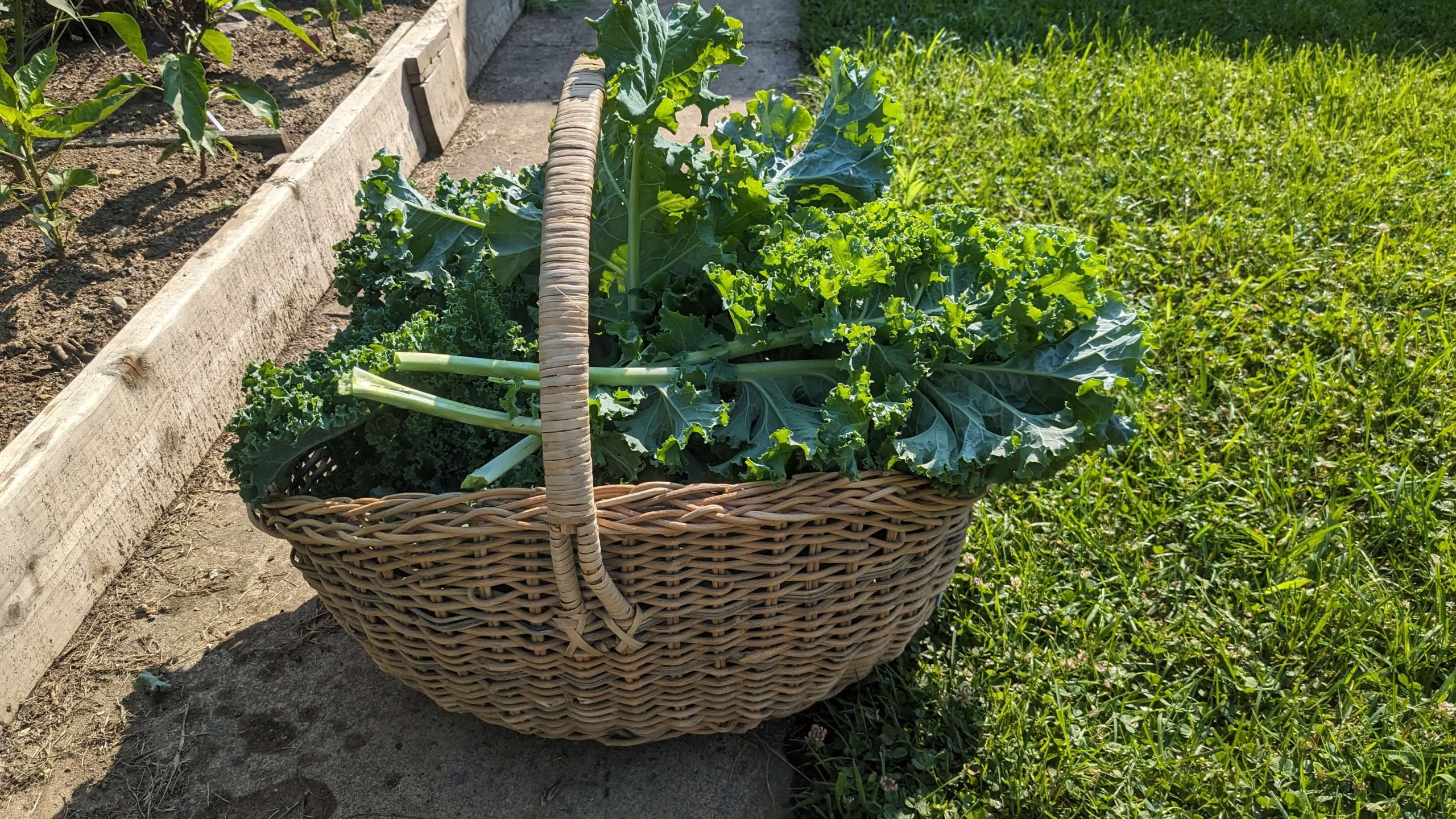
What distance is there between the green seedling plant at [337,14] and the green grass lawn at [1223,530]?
2.76 metres

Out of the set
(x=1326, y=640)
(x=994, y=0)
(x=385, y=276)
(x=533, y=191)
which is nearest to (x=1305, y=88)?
(x=994, y=0)

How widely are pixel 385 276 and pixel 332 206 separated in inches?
65.6

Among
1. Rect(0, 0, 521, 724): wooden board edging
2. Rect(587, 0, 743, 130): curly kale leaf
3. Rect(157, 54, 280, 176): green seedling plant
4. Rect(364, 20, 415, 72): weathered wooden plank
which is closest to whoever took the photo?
Rect(587, 0, 743, 130): curly kale leaf

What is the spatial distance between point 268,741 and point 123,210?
89.2 inches

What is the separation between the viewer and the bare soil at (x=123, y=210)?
2992 millimetres

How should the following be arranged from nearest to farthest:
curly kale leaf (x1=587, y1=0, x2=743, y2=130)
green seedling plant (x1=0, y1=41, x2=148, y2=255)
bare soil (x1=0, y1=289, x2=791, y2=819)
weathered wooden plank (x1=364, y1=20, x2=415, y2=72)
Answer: curly kale leaf (x1=587, y1=0, x2=743, y2=130) < bare soil (x1=0, y1=289, x2=791, y2=819) < green seedling plant (x1=0, y1=41, x2=148, y2=255) < weathered wooden plank (x1=364, y1=20, x2=415, y2=72)

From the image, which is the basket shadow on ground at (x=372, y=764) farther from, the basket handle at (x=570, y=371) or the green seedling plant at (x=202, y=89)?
the green seedling plant at (x=202, y=89)

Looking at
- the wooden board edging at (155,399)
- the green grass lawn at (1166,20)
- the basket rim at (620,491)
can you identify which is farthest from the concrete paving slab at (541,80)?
the basket rim at (620,491)

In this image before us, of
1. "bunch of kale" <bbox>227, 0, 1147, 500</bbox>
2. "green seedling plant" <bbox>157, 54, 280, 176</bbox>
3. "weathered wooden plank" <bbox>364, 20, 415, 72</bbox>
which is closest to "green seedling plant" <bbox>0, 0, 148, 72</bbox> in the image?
"green seedling plant" <bbox>157, 54, 280, 176</bbox>

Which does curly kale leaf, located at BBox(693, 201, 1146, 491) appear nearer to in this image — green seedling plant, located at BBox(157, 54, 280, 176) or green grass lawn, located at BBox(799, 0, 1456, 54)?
green seedling plant, located at BBox(157, 54, 280, 176)

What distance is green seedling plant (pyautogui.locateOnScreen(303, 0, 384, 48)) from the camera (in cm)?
462

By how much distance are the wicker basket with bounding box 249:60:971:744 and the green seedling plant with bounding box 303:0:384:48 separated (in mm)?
3197

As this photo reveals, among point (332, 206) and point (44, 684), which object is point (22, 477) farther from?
point (332, 206)

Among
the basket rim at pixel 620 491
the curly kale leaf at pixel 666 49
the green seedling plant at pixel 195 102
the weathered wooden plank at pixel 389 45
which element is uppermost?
the curly kale leaf at pixel 666 49
